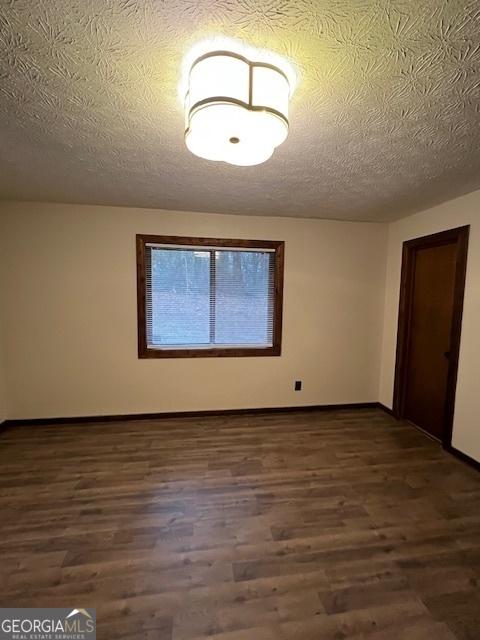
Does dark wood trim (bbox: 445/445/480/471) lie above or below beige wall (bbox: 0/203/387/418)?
below

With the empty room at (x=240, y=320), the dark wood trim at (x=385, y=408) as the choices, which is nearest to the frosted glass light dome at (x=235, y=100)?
the empty room at (x=240, y=320)

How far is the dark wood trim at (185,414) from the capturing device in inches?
127

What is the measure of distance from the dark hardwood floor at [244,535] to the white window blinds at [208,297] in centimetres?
113

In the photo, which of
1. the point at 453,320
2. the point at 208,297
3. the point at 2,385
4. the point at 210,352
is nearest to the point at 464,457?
the point at 453,320

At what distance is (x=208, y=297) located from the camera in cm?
340

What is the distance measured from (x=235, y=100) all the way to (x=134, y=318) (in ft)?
8.56

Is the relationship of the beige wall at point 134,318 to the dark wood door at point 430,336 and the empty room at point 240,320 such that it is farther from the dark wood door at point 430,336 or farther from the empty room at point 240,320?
the dark wood door at point 430,336

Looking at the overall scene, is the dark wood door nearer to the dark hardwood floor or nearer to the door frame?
the door frame

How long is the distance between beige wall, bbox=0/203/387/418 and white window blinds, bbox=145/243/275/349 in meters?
0.19

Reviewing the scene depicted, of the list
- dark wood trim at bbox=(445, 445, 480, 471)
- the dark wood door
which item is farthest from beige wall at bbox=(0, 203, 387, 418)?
dark wood trim at bbox=(445, 445, 480, 471)

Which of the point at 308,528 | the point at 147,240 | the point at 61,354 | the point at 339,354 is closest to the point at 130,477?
the point at 308,528

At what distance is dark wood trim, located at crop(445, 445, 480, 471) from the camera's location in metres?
2.52
